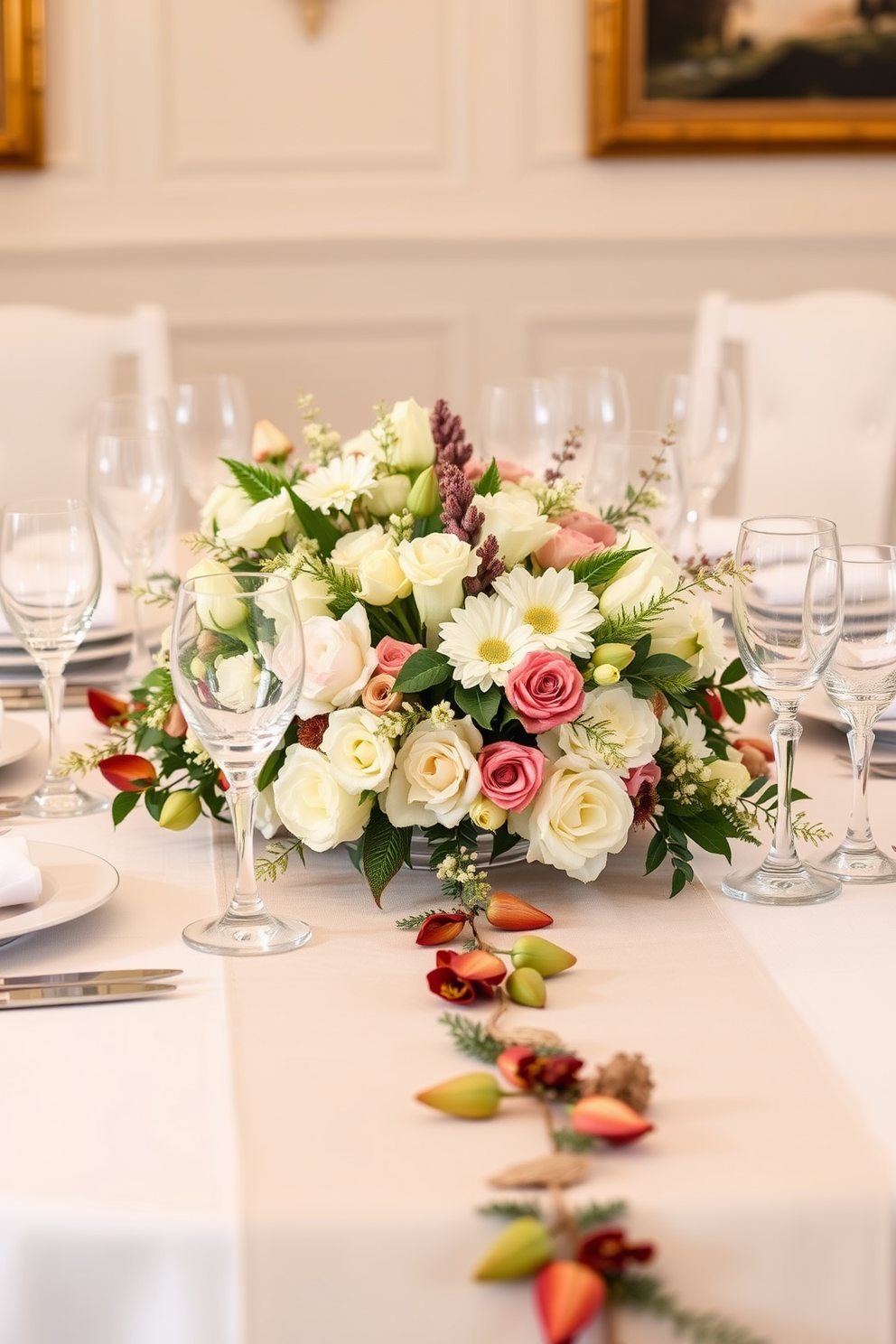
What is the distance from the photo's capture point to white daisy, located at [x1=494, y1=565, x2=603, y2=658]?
1.06 meters

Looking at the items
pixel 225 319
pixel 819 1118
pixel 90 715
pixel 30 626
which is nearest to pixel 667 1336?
pixel 819 1118

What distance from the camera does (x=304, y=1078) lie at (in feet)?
2.67

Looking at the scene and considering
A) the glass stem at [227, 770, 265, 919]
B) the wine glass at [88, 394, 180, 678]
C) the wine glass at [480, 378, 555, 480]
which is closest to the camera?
the glass stem at [227, 770, 265, 919]

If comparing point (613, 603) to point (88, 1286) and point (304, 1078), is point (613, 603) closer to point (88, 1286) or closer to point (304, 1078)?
point (304, 1078)

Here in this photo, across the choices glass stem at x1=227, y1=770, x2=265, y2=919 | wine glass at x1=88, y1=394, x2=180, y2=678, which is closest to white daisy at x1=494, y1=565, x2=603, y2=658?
glass stem at x1=227, y1=770, x2=265, y2=919

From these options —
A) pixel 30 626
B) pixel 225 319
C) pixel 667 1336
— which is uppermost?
pixel 225 319

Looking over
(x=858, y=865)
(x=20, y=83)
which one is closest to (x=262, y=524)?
(x=858, y=865)

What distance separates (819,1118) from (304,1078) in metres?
0.26

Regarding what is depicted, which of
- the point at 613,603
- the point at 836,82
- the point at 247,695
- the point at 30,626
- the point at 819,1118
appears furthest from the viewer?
the point at 836,82

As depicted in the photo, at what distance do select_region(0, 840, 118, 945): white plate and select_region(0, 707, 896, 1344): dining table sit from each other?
0.02 meters

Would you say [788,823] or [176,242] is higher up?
[176,242]

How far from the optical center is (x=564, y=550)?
3.76 feet

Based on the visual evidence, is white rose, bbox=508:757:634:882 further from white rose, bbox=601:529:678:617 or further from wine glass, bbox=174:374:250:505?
wine glass, bbox=174:374:250:505

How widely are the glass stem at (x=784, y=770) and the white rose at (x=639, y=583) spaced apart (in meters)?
0.11
